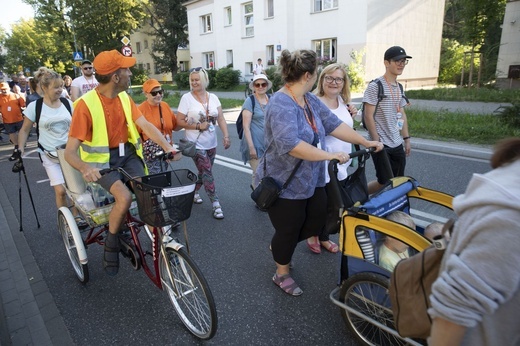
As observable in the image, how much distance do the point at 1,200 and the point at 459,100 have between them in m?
15.0

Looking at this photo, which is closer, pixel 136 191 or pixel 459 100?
pixel 136 191

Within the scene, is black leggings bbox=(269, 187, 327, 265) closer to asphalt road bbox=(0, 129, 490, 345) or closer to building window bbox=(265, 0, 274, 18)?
asphalt road bbox=(0, 129, 490, 345)

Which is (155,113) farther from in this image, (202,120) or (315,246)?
(315,246)

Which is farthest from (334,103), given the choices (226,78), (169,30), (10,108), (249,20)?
(169,30)

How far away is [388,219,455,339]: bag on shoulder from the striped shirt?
2.95 metres

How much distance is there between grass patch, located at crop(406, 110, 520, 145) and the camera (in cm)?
822

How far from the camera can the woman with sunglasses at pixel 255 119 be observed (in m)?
4.81

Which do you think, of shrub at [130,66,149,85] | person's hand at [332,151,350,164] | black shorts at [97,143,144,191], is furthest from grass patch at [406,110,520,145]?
shrub at [130,66,149,85]

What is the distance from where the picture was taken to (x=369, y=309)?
98.0 inches

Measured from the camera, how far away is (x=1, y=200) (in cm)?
634

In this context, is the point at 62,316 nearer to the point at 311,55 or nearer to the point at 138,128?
the point at 138,128

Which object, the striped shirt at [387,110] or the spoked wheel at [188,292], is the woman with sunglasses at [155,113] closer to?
the spoked wheel at [188,292]

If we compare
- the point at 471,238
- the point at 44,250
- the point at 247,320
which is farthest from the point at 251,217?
the point at 471,238

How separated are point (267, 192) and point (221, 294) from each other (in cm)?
113
